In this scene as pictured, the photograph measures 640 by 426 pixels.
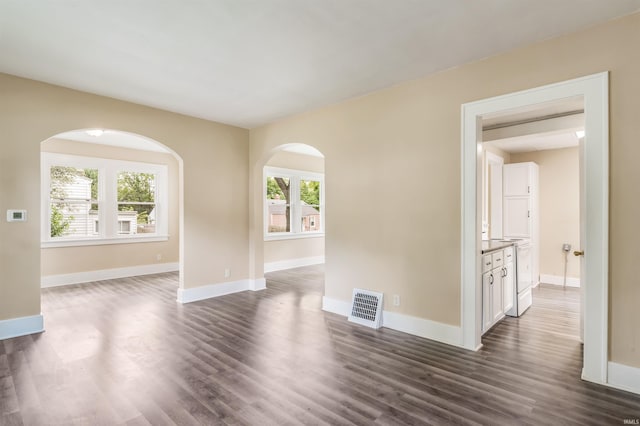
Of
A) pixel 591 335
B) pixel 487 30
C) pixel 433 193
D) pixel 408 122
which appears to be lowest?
pixel 591 335

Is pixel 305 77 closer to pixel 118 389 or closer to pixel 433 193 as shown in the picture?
pixel 433 193

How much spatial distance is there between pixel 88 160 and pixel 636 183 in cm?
800

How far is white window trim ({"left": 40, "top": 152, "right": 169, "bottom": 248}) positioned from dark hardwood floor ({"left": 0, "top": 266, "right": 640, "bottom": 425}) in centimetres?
237

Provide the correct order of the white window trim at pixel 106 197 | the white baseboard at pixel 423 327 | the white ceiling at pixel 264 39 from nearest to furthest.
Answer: the white ceiling at pixel 264 39
the white baseboard at pixel 423 327
the white window trim at pixel 106 197

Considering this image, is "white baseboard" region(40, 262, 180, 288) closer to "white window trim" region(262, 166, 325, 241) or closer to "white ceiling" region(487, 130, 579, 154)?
"white window trim" region(262, 166, 325, 241)

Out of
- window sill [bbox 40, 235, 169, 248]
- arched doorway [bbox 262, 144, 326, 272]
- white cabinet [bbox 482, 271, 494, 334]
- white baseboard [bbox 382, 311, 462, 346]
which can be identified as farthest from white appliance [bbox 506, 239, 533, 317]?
window sill [bbox 40, 235, 169, 248]

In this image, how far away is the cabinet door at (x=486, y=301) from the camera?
11.3 feet

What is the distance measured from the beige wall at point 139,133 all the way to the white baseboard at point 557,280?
5759 mm

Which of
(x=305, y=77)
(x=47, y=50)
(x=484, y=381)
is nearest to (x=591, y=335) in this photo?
(x=484, y=381)

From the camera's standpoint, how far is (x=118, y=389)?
2508mm

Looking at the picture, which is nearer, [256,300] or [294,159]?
[256,300]

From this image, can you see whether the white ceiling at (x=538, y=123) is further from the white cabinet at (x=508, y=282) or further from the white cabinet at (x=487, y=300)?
the white cabinet at (x=487, y=300)

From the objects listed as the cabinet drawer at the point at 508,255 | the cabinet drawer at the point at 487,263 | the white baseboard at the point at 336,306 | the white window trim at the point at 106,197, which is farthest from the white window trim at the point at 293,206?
the cabinet drawer at the point at 487,263

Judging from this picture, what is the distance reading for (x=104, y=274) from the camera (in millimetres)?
6688
